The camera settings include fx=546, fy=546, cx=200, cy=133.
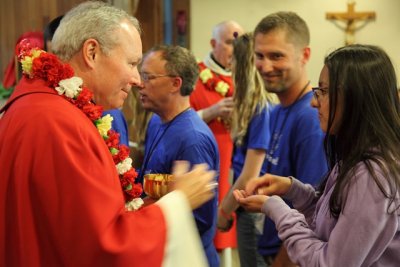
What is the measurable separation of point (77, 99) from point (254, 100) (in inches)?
62.3

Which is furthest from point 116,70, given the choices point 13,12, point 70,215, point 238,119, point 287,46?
point 13,12

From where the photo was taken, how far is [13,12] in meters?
4.32

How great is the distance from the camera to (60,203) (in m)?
1.35

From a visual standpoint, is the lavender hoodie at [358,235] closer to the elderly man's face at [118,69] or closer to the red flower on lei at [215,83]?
the elderly man's face at [118,69]

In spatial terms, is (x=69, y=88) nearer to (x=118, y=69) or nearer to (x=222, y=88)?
(x=118, y=69)

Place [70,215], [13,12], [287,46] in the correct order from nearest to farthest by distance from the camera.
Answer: [70,215]
[287,46]
[13,12]

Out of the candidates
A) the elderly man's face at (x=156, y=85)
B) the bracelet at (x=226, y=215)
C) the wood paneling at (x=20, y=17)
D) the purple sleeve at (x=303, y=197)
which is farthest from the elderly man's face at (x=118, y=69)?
the wood paneling at (x=20, y=17)

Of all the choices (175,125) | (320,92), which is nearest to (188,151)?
(175,125)

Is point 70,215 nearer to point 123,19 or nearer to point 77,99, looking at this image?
point 77,99

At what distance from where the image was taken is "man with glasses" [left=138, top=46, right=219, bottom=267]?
7.87ft

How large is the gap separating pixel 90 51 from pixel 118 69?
97mm

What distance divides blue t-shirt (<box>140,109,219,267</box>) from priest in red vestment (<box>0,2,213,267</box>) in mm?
777

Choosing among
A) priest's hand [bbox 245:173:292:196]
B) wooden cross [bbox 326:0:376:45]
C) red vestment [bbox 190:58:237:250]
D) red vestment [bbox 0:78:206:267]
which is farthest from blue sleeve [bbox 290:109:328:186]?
wooden cross [bbox 326:0:376:45]

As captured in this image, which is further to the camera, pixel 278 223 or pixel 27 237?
pixel 278 223
